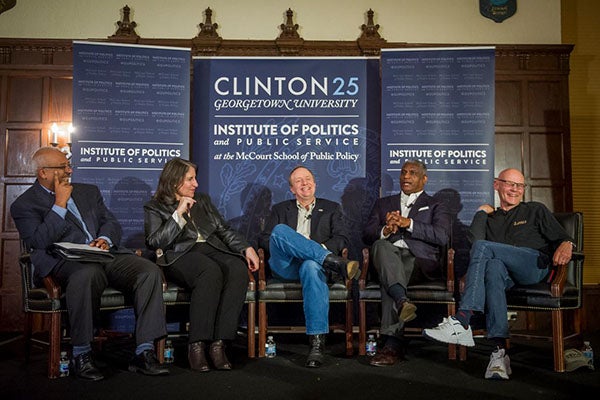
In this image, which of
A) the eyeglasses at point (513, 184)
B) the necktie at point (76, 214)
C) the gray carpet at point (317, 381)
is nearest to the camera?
the gray carpet at point (317, 381)

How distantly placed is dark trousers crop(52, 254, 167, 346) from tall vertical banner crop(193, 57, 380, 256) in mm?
1590

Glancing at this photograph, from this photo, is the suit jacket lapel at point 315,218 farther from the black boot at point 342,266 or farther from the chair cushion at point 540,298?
the chair cushion at point 540,298

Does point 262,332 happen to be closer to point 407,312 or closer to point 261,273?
point 261,273

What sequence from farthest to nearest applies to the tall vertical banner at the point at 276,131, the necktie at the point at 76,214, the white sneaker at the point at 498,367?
the tall vertical banner at the point at 276,131 → the necktie at the point at 76,214 → the white sneaker at the point at 498,367

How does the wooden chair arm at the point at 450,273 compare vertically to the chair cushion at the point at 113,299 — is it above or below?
above

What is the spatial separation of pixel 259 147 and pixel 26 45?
261 cm

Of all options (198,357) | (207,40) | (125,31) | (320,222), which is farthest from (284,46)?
(198,357)

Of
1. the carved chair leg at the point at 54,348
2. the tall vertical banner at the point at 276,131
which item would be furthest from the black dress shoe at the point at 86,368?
the tall vertical banner at the point at 276,131

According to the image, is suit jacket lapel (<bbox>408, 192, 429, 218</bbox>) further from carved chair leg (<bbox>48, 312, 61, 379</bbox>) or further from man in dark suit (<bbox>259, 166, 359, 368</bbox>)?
carved chair leg (<bbox>48, 312, 61, 379</bbox>)

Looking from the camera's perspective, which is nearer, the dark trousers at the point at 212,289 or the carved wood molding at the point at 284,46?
the dark trousers at the point at 212,289

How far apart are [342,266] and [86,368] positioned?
5.52 feet

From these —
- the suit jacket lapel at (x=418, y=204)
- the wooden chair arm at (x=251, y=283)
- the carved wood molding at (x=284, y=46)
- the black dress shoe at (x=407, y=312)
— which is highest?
the carved wood molding at (x=284, y=46)

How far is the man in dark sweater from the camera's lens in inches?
140

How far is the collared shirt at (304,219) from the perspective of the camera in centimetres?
464
